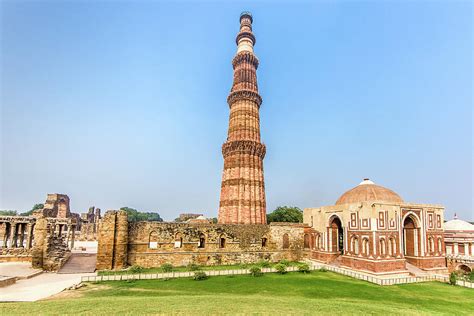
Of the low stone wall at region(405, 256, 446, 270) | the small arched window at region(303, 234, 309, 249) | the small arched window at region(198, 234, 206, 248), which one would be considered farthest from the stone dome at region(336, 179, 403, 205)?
the small arched window at region(198, 234, 206, 248)

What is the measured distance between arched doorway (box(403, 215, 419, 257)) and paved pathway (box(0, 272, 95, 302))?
2405 centimetres

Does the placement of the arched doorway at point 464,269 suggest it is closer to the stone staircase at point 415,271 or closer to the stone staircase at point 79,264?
the stone staircase at point 415,271

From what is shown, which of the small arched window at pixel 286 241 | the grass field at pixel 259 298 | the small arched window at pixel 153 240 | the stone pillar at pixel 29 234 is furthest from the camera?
the small arched window at pixel 286 241

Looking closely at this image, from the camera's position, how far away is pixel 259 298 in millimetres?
13602

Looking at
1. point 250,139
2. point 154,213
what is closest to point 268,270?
point 250,139

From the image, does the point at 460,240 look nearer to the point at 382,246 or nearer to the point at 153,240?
the point at 382,246

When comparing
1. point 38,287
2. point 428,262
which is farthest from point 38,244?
point 428,262

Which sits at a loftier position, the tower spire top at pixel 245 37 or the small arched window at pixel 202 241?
the tower spire top at pixel 245 37

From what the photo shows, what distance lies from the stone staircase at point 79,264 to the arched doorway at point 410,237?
24.3 m

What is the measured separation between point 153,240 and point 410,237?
20.6 meters

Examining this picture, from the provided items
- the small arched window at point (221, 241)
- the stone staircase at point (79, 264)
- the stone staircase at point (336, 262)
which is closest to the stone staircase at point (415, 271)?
the stone staircase at point (336, 262)

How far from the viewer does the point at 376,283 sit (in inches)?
728

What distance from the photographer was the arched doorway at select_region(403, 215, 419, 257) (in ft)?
76.9

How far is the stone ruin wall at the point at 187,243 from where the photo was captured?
2145 centimetres
